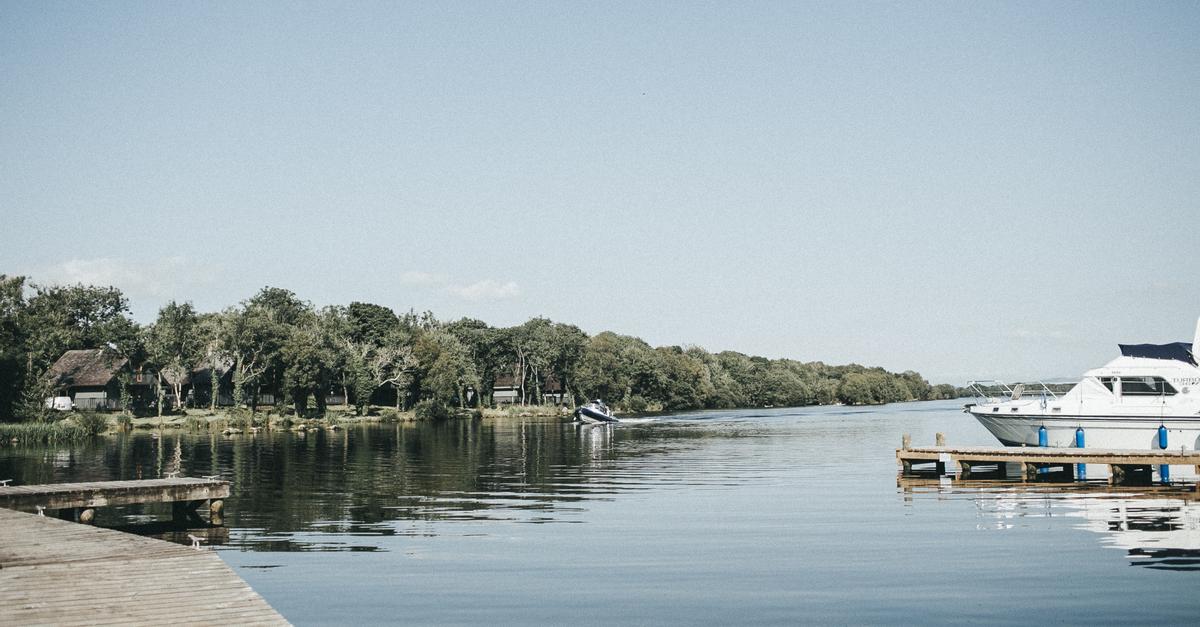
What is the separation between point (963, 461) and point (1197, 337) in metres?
15.1

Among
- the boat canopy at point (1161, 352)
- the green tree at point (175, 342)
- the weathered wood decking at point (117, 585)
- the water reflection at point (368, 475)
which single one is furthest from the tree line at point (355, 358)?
the boat canopy at point (1161, 352)

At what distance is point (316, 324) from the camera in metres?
111

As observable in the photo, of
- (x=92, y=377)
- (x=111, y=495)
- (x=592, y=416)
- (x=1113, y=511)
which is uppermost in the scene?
(x=92, y=377)

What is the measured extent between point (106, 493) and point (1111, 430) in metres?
40.5

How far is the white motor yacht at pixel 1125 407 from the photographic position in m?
43.6

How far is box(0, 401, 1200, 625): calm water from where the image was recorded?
16953 mm

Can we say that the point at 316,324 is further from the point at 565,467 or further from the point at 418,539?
the point at 418,539

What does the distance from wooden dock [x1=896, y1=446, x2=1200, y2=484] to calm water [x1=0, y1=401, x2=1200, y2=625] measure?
1356 millimetres

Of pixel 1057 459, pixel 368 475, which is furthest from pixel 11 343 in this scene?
pixel 1057 459

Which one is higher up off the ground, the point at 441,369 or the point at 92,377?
the point at 441,369

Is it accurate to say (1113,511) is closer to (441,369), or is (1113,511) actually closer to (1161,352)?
(1161,352)

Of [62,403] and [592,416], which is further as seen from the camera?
[592,416]

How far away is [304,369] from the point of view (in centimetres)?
10081

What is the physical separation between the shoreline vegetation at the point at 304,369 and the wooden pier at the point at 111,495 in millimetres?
47932
